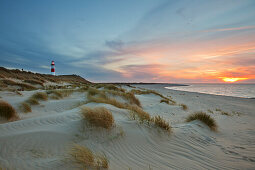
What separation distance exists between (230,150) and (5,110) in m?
6.59

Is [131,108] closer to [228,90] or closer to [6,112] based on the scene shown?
[6,112]

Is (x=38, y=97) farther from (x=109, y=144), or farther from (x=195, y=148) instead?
(x=195, y=148)

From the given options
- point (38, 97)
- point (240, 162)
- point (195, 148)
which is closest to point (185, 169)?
point (195, 148)

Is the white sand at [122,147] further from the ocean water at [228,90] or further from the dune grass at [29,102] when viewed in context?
→ the ocean water at [228,90]

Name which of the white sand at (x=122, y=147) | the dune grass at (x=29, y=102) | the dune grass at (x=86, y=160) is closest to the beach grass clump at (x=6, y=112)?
the dune grass at (x=29, y=102)

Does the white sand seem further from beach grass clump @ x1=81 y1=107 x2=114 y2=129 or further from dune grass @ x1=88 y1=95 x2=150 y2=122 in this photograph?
dune grass @ x1=88 y1=95 x2=150 y2=122

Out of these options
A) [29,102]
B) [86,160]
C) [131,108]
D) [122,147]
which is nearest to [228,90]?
[131,108]

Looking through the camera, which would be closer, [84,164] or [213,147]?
[84,164]

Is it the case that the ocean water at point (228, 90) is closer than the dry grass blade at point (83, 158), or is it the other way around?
the dry grass blade at point (83, 158)

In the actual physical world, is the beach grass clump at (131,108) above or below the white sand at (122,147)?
above

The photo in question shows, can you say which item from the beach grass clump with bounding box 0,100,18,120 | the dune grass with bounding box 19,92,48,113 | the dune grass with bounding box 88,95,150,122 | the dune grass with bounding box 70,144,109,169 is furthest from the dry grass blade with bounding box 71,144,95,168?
the dune grass with bounding box 19,92,48,113

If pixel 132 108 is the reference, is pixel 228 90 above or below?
below

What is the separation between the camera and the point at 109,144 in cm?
253

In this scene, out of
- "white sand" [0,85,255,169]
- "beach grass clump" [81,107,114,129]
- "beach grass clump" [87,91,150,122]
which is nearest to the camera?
"white sand" [0,85,255,169]
